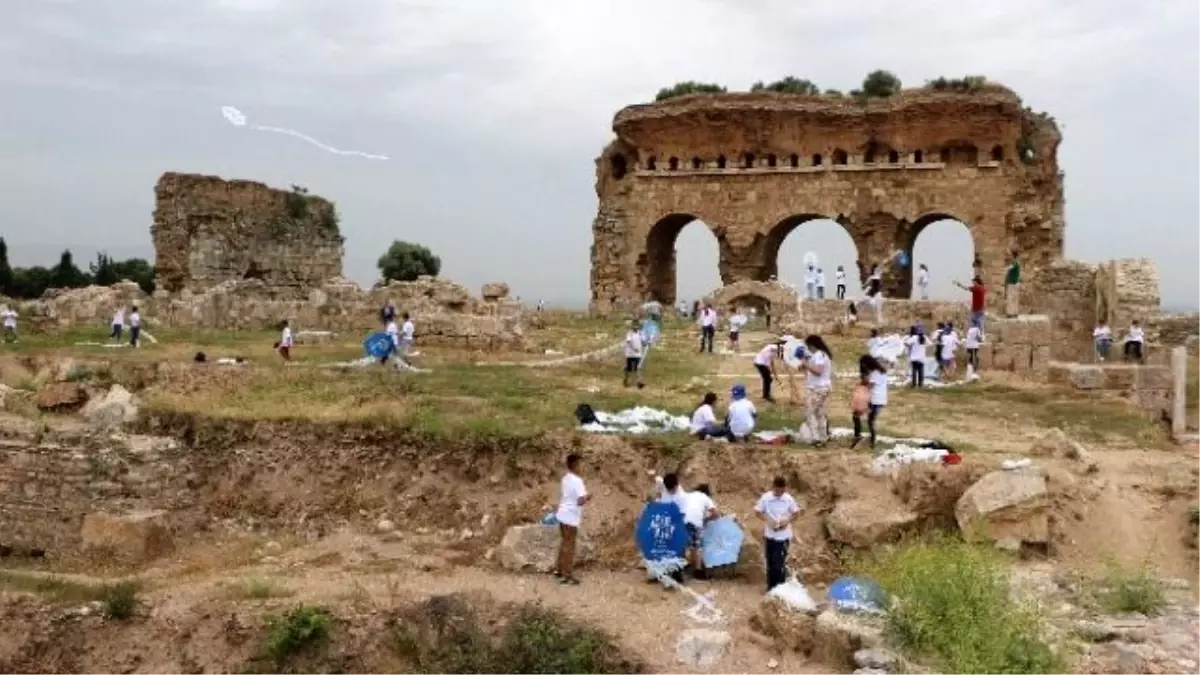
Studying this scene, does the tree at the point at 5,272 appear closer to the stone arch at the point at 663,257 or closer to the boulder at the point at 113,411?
the stone arch at the point at 663,257

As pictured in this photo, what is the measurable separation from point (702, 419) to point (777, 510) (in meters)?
2.88

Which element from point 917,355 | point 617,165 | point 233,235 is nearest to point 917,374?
point 917,355

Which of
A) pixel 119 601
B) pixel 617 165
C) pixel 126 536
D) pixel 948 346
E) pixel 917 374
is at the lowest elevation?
pixel 119 601

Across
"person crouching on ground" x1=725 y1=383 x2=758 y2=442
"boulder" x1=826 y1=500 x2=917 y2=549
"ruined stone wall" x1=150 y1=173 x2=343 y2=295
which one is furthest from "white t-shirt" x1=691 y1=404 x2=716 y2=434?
"ruined stone wall" x1=150 y1=173 x2=343 y2=295

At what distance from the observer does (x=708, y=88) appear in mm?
34594

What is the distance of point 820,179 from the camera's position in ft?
105

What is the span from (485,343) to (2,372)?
25.5 ft

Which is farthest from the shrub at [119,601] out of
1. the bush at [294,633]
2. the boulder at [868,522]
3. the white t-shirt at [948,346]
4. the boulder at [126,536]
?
the white t-shirt at [948,346]

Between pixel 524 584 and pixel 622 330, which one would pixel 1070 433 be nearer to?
pixel 524 584

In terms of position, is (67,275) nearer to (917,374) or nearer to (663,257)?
(663,257)

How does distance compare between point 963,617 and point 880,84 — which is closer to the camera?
point 963,617

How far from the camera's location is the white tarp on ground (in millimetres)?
11898

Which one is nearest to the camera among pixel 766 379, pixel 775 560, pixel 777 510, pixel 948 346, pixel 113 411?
pixel 777 510

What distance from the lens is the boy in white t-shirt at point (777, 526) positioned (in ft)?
28.7
